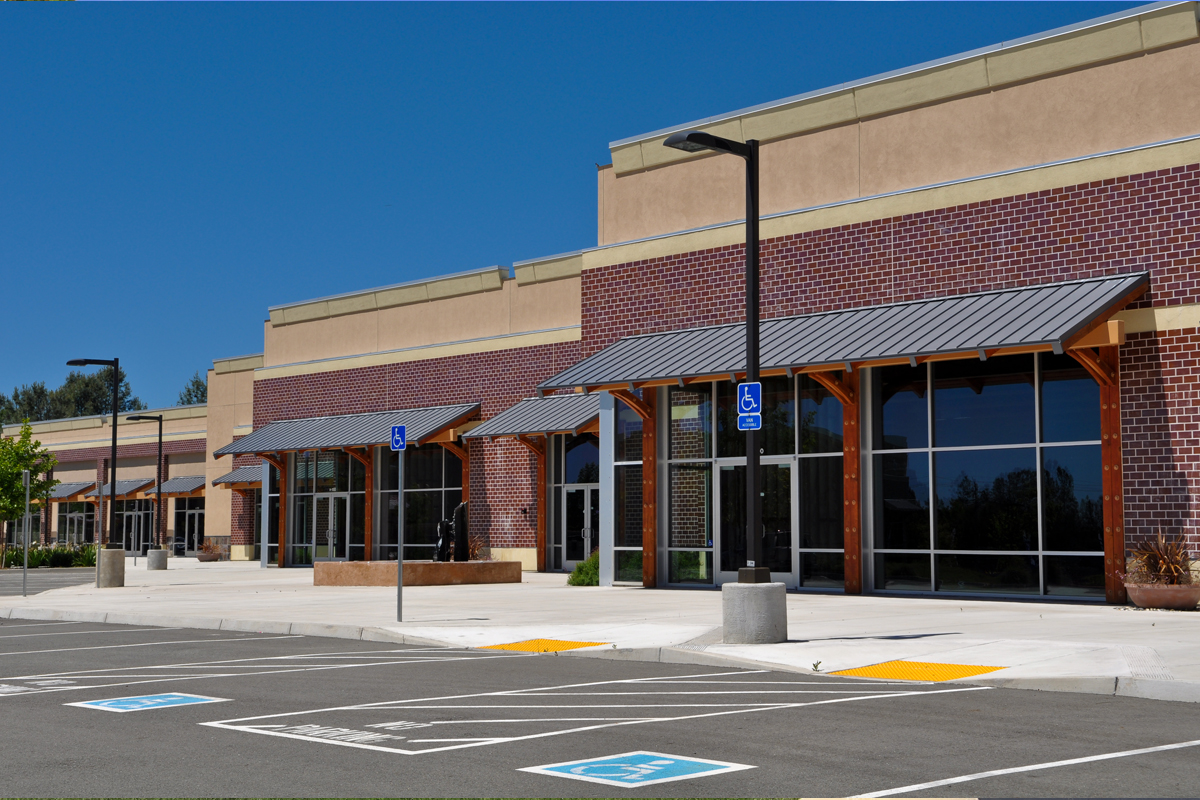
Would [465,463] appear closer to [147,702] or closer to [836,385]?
[836,385]

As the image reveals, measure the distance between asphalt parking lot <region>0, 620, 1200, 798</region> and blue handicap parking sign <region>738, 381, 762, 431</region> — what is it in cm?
288

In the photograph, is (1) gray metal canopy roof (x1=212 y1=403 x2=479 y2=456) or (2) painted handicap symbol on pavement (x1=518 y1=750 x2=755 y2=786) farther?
(1) gray metal canopy roof (x1=212 y1=403 x2=479 y2=456)

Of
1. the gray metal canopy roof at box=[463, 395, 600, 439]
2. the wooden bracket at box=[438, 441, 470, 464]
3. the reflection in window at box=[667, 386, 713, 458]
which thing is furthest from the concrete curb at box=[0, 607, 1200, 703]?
the wooden bracket at box=[438, 441, 470, 464]

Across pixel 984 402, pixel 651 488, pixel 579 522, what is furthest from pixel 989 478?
pixel 579 522

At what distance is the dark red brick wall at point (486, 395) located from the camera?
3672 centimetres

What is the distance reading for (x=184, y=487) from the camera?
6006 centimetres

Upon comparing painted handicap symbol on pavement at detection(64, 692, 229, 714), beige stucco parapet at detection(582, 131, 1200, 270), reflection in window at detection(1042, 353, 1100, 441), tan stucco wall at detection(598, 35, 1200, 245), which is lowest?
painted handicap symbol on pavement at detection(64, 692, 229, 714)

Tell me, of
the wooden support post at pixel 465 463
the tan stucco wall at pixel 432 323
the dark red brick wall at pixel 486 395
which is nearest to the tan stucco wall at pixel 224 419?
the tan stucco wall at pixel 432 323

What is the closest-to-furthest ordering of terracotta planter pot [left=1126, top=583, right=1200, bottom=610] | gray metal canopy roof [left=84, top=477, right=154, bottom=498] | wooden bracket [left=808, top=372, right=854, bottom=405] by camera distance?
1. terracotta planter pot [left=1126, top=583, right=1200, bottom=610]
2. wooden bracket [left=808, top=372, right=854, bottom=405]
3. gray metal canopy roof [left=84, top=477, right=154, bottom=498]

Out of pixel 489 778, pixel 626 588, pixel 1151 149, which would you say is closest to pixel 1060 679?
pixel 489 778

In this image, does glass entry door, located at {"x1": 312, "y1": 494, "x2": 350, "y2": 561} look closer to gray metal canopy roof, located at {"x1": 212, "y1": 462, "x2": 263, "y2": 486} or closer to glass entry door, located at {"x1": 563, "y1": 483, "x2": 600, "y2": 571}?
gray metal canopy roof, located at {"x1": 212, "y1": 462, "x2": 263, "y2": 486}

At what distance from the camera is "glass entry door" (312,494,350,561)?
41031 mm

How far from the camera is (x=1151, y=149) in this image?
Result: 20.1 meters

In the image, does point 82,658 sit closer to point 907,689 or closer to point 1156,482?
point 907,689
